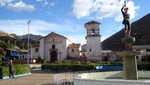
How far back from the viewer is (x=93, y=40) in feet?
224

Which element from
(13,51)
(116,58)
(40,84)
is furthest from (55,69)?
(13,51)

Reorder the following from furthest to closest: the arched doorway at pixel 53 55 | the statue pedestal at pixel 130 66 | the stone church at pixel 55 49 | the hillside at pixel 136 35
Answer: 1. the hillside at pixel 136 35
2. the arched doorway at pixel 53 55
3. the stone church at pixel 55 49
4. the statue pedestal at pixel 130 66

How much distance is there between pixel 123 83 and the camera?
8.73 metres

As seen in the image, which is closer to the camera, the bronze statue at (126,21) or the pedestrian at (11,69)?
the bronze statue at (126,21)

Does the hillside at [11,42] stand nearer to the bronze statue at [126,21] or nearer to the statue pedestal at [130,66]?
the bronze statue at [126,21]

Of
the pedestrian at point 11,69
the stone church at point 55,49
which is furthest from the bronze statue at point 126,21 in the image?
the stone church at point 55,49

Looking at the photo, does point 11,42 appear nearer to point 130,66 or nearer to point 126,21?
point 126,21

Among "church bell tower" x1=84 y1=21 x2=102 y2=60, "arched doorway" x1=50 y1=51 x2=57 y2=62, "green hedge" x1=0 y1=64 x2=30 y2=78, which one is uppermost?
"church bell tower" x1=84 y1=21 x2=102 y2=60

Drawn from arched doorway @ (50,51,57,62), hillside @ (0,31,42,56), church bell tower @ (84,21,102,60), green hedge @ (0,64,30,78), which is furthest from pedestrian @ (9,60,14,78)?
hillside @ (0,31,42,56)

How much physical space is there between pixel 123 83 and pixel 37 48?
71147mm

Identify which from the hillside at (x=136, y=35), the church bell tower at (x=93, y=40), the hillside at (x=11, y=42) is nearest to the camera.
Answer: the church bell tower at (x=93, y=40)

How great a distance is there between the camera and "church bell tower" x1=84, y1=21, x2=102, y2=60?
66750 millimetres

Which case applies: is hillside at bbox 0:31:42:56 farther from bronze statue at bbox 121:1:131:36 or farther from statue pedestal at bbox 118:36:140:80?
statue pedestal at bbox 118:36:140:80

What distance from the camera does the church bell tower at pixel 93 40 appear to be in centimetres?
6675
